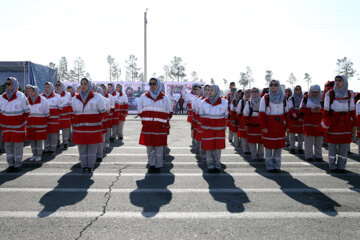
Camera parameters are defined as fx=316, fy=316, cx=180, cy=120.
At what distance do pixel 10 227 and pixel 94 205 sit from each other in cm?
125

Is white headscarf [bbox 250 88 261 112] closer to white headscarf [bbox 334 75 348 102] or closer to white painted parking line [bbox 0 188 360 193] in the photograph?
white headscarf [bbox 334 75 348 102]

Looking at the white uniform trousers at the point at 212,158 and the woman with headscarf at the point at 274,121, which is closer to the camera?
the woman with headscarf at the point at 274,121

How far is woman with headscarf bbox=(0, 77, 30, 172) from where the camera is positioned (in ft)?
24.0

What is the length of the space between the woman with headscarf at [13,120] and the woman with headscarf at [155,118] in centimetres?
280

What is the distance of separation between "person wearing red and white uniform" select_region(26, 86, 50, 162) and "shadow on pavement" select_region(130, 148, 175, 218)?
3.39 meters

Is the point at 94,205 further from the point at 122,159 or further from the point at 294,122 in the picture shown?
the point at 294,122

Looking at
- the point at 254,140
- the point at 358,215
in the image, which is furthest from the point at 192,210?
the point at 254,140

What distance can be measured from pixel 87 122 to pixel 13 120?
5.83 feet

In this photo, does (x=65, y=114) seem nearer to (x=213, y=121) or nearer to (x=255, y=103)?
(x=213, y=121)

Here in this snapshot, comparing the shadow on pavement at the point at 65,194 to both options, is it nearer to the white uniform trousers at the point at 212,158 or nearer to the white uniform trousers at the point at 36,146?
the white uniform trousers at the point at 36,146

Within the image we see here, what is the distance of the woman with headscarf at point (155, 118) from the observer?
288 inches

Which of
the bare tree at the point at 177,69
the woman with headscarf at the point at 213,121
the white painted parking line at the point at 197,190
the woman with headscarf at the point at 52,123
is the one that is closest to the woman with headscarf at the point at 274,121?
the woman with headscarf at the point at 213,121

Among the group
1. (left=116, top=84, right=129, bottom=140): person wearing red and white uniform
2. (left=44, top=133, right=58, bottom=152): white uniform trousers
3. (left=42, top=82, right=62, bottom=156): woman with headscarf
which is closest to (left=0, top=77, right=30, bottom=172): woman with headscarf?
(left=42, top=82, right=62, bottom=156): woman with headscarf

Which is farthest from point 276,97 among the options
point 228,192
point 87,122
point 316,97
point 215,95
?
point 87,122
